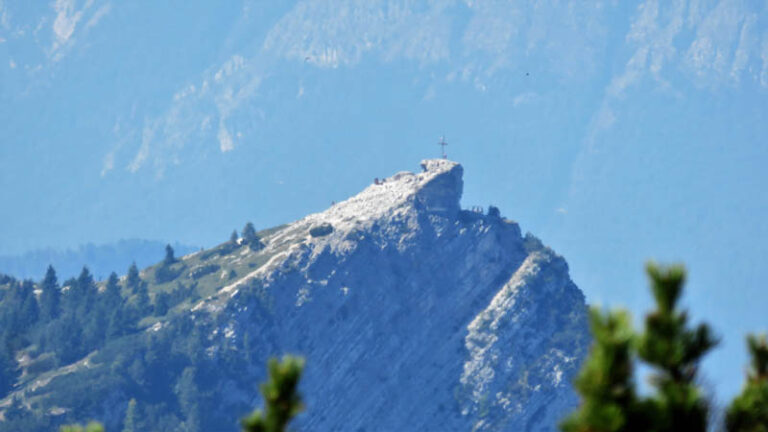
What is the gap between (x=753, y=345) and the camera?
88.4 feet

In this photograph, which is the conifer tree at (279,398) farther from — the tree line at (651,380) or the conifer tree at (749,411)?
the conifer tree at (749,411)

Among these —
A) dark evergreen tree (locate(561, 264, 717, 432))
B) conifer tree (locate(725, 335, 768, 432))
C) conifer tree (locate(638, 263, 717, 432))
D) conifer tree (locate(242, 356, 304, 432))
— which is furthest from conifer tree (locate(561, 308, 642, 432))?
conifer tree (locate(242, 356, 304, 432))

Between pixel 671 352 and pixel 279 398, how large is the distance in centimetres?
618

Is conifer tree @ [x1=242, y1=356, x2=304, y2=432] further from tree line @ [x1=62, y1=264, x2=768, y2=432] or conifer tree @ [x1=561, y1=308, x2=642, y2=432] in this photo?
conifer tree @ [x1=561, y1=308, x2=642, y2=432]

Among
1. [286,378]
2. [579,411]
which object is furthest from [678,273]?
[286,378]

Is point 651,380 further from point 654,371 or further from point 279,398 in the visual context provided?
point 279,398

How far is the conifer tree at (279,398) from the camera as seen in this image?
24.3 m

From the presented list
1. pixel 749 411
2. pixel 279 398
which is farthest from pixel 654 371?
pixel 279 398

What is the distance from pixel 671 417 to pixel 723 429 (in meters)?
1.28

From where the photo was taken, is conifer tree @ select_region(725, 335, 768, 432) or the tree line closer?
the tree line

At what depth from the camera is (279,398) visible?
24688 mm

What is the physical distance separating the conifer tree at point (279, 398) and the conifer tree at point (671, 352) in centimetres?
536

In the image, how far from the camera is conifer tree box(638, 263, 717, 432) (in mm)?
24516

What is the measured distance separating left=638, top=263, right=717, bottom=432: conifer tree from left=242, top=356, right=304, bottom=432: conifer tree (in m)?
5.36
